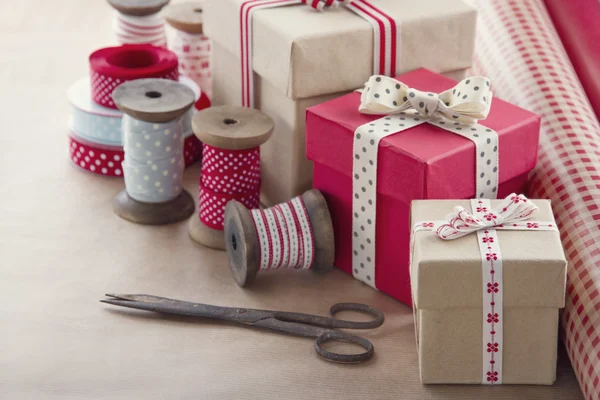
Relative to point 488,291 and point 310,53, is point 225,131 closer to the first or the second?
point 310,53

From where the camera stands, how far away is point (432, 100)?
1.81 meters

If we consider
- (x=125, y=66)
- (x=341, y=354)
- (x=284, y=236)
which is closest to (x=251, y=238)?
(x=284, y=236)

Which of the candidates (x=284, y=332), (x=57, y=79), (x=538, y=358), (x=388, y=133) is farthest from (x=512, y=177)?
(x=57, y=79)

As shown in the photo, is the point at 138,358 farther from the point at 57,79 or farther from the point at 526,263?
the point at 57,79

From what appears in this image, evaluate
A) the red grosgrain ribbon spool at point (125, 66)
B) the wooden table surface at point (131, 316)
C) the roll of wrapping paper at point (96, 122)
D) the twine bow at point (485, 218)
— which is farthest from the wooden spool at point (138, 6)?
the twine bow at point (485, 218)

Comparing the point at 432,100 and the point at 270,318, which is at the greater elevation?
the point at 432,100

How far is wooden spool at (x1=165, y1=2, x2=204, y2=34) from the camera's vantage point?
94.3 inches

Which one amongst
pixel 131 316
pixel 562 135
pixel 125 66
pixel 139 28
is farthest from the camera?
pixel 139 28

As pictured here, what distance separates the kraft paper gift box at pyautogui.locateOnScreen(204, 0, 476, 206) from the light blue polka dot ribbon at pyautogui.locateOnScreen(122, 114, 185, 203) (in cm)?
20

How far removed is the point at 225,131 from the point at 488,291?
2.08ft

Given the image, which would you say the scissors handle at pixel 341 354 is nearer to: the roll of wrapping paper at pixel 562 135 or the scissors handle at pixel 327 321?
the scissors handle at pixel 327 321

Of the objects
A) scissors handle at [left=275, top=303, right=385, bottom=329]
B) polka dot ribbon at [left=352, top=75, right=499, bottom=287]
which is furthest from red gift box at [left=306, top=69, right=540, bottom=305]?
scissors handle at [left=275, top=303, right=385, bottom=329]

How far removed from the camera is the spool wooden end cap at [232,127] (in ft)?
6.32

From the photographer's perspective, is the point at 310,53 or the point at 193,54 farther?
the point at 193,54
